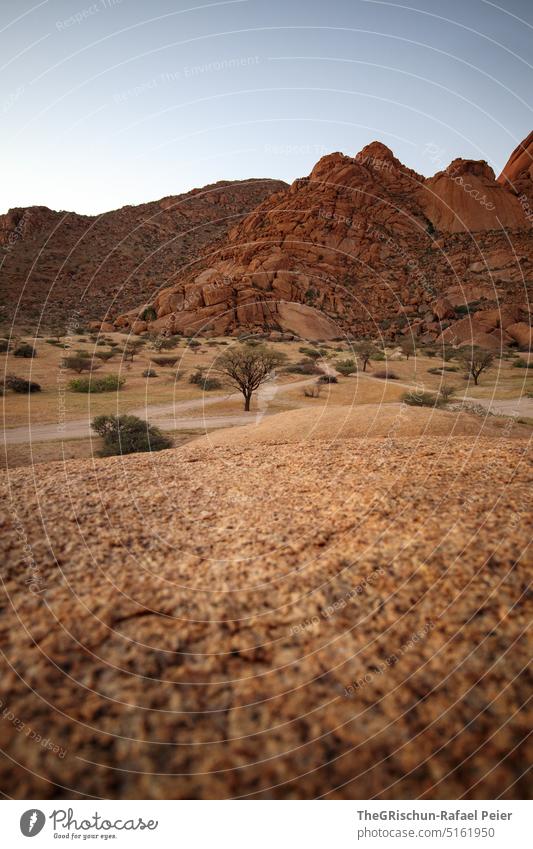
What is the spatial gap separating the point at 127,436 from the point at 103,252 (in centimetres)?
10125

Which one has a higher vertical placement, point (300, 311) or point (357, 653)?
point (300, 311)

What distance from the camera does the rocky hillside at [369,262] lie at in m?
66.8

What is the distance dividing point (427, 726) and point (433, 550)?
1.55 m

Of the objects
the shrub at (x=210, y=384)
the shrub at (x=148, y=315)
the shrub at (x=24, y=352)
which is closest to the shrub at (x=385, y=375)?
the shrub at (x=210, y=384)

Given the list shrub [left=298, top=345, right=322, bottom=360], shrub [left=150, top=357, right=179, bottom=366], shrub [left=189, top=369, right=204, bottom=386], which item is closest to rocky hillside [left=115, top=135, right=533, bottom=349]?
shrub [left=298, top=345, right=322, bottom=360]

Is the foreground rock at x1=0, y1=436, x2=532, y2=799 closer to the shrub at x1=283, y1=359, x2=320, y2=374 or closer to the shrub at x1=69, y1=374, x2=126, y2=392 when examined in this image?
the shrub at x1=69, y1=374, x2=126, y2=392

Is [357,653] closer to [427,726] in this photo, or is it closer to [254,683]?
[427,726]

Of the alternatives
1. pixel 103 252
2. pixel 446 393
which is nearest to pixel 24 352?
pixel 446 393

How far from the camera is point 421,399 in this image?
2775cm

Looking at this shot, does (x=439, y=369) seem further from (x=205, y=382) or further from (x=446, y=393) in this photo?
(x=205, y=382)

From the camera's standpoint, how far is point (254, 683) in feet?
7.98

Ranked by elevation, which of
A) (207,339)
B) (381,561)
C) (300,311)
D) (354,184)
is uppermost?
(354,184)

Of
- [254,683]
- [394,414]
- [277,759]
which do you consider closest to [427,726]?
[277,759]

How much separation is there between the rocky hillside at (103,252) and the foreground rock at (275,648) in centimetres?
7530
